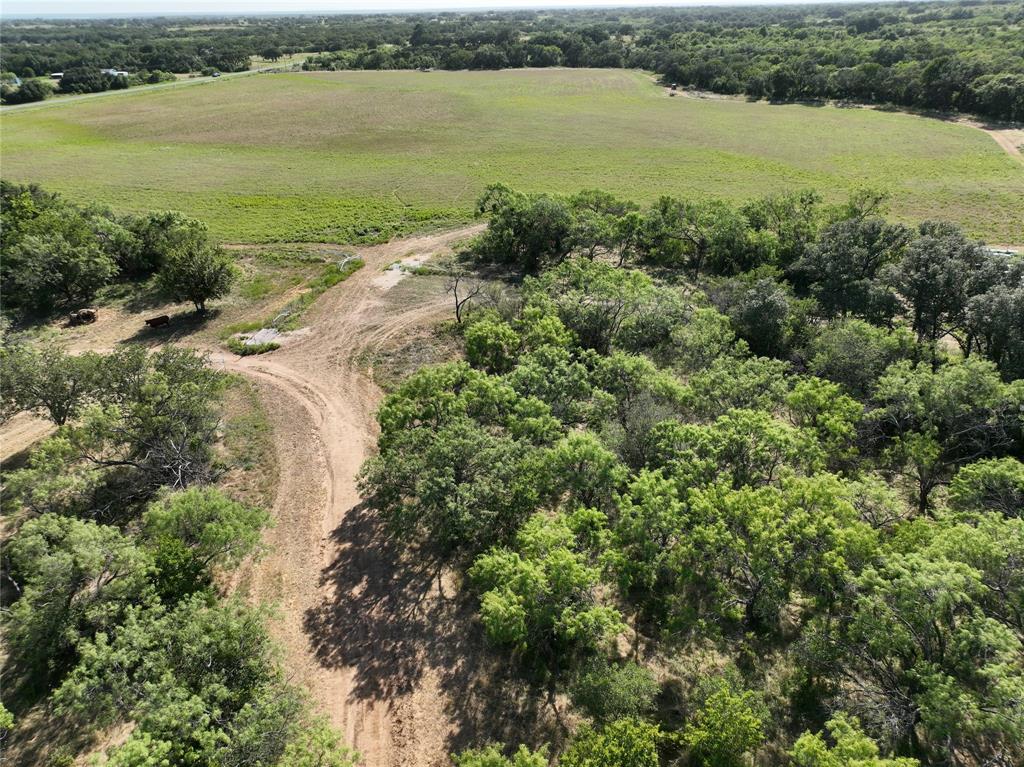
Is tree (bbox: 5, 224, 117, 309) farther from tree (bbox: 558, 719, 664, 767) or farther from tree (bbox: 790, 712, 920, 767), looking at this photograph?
tree (bbox: 790, 712, 920, 767)

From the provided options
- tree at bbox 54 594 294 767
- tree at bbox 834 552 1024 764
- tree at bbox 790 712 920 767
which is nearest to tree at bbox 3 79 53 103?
tree at bbox 54 594 294 767

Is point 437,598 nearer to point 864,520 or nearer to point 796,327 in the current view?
point 864,520

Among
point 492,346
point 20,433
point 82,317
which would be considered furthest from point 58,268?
point 492,346

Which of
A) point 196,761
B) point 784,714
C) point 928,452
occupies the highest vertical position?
point 928,452

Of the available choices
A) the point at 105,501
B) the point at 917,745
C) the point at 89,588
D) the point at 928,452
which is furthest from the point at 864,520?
the point at 105,501

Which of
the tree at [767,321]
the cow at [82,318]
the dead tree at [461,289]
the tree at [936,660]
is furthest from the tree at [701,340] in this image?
the cow at [82,318]

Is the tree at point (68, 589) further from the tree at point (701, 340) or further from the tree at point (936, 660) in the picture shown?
the tree at point (701, 340)

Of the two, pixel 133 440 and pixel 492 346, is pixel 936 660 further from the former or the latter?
pixel 133 440
